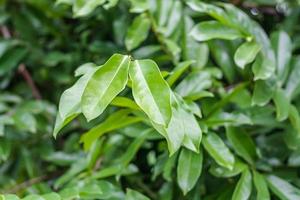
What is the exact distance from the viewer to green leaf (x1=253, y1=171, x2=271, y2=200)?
798 millimetres

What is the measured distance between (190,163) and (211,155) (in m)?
0.04

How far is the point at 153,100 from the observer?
602 millimetres

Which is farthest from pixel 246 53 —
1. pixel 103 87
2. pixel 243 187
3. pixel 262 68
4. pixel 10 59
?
pixel 10 59

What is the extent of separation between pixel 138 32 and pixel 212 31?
191 millimetres

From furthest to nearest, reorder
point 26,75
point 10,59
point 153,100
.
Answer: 1. point 26,75
2. point 10,59
3. point 153,100

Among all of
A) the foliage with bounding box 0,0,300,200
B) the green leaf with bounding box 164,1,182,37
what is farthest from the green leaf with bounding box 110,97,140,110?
the green leaf with bounding box 164,1,182,37

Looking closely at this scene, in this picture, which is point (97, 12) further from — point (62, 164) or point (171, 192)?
point (171, 192)

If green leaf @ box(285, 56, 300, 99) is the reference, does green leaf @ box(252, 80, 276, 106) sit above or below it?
above

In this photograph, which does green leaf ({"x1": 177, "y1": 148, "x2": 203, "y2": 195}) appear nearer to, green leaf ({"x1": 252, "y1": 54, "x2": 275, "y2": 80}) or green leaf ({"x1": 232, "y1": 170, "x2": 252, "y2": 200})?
green leaf ({"x1": 232, "y1": 170, "x2": 252, "y2": 200})

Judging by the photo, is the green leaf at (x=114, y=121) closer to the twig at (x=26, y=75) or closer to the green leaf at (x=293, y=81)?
the green leaf at (x=293, y=81)

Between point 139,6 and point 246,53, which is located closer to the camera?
point 246,53

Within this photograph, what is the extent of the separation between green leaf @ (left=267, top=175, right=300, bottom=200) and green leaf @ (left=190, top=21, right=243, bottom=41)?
0.28m

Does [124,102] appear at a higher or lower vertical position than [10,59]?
higher

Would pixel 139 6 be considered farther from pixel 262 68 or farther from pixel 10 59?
pixel 10 59
